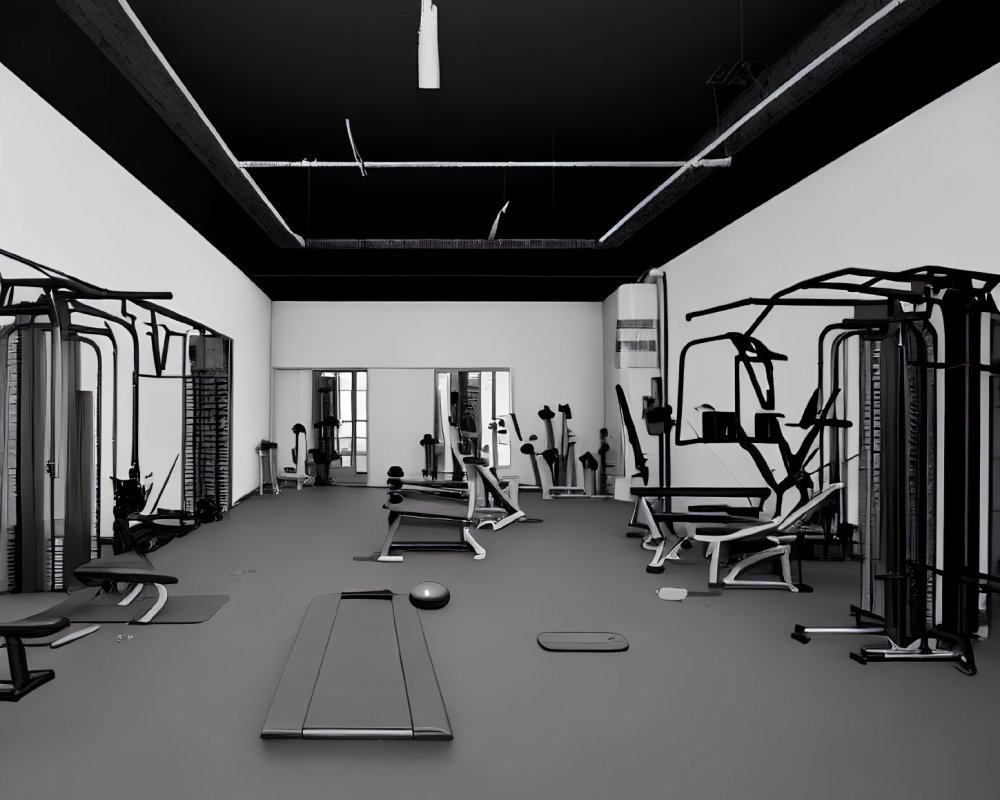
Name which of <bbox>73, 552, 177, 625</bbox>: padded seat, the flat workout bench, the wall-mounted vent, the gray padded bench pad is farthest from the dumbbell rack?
the wall-mounted vent

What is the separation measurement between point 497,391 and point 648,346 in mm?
3137

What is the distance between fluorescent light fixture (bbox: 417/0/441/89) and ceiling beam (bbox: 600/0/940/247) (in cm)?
214

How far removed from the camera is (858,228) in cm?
439

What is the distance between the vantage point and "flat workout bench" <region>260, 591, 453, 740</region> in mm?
2115

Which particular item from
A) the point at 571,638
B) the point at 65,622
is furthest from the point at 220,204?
the point at 571,638

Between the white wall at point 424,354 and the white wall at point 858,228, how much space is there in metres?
2.84

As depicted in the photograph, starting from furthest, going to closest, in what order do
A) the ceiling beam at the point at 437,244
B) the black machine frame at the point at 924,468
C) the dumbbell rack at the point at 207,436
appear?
1. the ceiling beam at the point at 437,244
2. the dumbbell rack at the point at 207,436
3. the black machine frame at the point at 924,468

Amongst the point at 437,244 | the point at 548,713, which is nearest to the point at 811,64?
the point at 548,713

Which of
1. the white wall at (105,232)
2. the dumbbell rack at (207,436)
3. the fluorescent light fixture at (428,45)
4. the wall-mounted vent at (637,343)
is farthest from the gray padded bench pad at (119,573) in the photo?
the wall-mounted vent at (637,343)

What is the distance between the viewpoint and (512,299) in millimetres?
9594

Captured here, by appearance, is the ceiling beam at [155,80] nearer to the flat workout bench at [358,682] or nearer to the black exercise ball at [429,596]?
the flat workout bench at [358,682]

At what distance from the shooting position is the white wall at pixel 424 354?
9.58 metres

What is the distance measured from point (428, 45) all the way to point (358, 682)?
2.74 metres

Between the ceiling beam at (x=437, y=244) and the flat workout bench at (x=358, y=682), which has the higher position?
the ceiling beam at (x=437, y=244)
